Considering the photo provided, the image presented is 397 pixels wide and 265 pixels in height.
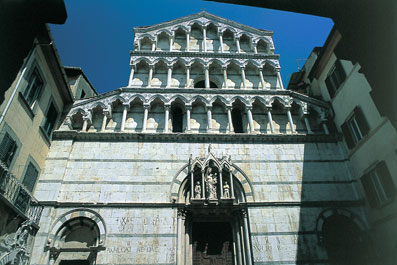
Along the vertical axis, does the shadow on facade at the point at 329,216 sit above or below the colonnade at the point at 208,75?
below

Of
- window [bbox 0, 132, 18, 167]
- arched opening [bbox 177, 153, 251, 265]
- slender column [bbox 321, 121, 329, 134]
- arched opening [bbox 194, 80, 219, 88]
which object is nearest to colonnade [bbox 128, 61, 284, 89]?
arched opening [bbox 194, 80, 219, 88]

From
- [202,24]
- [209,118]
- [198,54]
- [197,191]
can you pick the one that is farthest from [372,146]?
[202,24]

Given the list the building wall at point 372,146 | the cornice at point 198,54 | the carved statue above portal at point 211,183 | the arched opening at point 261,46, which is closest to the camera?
the building wall at point 372,146

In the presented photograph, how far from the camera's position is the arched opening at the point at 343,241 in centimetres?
1051

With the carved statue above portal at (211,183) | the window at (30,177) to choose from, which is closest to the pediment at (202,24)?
the carved statue above portal at (211,183)

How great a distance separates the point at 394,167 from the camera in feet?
32.7

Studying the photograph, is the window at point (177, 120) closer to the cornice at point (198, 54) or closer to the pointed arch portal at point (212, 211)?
the pointed arch portal at point (212, 211)

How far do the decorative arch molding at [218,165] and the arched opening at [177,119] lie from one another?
2.25 m

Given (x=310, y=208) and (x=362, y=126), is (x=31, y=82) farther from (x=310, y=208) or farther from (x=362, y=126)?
(x=362, y=126)

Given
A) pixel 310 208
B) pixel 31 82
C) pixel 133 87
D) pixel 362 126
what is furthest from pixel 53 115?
pixel 362 126

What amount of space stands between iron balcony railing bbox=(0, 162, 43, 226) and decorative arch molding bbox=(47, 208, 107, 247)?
66cm

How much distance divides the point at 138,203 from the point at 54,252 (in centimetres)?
338

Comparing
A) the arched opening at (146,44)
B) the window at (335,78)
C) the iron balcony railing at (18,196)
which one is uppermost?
the arched opening at (146,44)

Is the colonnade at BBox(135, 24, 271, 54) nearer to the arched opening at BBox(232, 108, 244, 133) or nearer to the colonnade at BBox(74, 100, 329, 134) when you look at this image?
the arched opening at BBox(232, 108, 244, 133)
